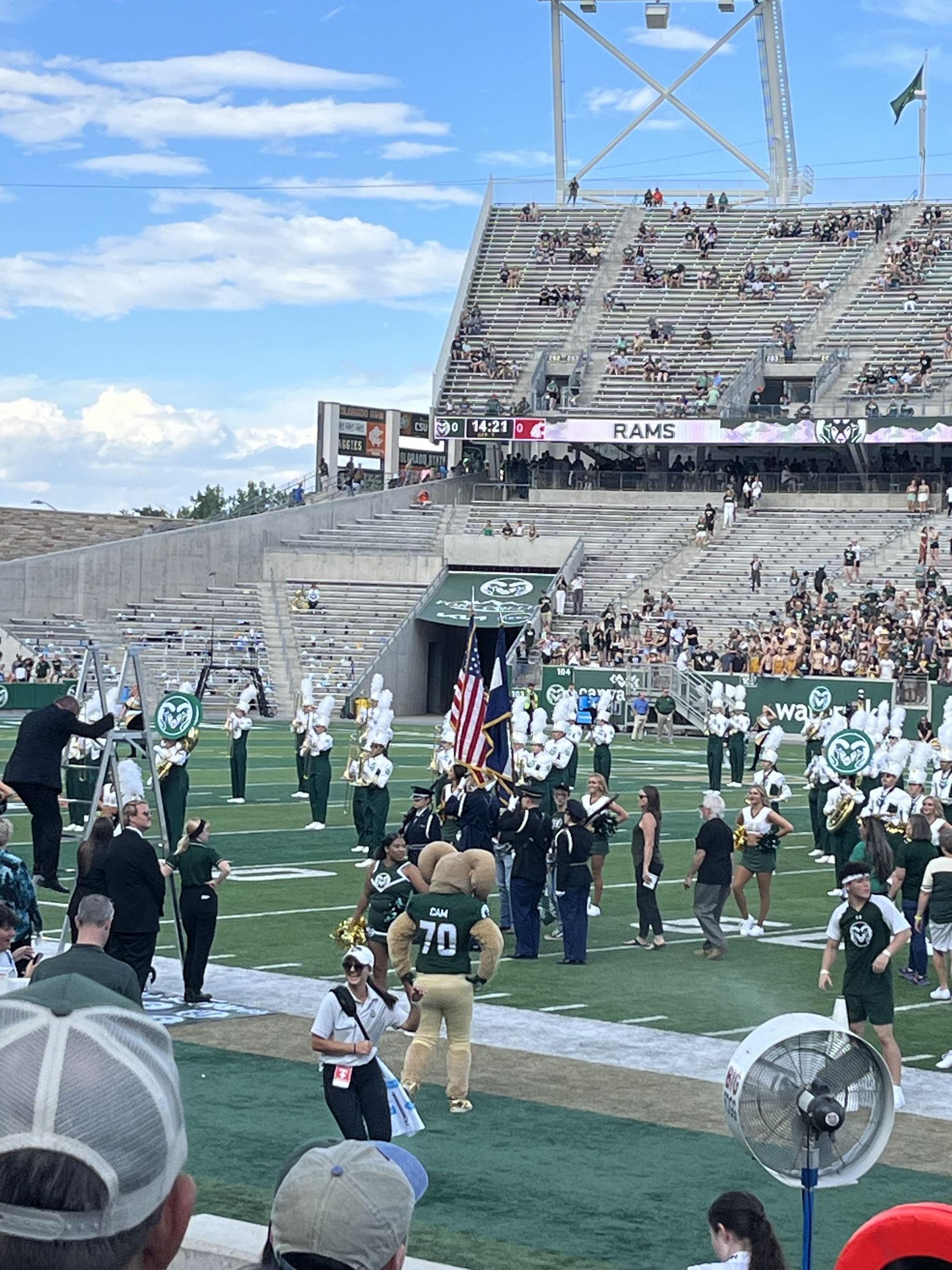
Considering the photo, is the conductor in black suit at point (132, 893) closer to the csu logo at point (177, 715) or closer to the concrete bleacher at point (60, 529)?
the csu logo at point (177, 715)

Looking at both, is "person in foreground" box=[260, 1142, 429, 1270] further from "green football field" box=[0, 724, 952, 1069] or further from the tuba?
the tuba

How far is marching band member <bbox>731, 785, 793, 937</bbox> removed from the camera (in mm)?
16750

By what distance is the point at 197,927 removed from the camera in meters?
12.9

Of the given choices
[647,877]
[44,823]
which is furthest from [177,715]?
[44,823]

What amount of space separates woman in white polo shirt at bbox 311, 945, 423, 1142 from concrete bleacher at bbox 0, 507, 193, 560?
150ft

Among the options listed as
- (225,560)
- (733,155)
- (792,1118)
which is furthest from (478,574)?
(792,1118)

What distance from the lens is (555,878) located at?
50.3 feet

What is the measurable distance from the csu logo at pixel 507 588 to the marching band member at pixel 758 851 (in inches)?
1328

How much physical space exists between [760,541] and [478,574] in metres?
7.54

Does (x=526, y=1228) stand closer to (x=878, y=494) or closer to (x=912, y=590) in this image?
(x=912, y=590)

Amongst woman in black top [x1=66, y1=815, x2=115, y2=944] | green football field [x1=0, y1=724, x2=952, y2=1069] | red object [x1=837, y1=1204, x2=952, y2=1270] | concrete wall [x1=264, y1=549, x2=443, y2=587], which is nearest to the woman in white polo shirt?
woman in black top [x1=66, y1=815, x2=115, y2=944]

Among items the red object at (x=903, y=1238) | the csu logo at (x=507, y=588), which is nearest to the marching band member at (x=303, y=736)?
the red object at (x=903, y=1238)

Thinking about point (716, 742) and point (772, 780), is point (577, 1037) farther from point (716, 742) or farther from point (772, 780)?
point (716, 742)

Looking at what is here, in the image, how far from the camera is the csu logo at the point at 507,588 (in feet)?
167
